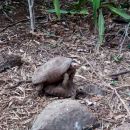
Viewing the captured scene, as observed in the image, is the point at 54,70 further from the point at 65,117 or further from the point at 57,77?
the point at 65,117

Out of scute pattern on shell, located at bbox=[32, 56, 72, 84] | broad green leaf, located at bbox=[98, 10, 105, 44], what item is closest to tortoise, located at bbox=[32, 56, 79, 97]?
scute pattern on shell, located at bbox=[32, 56, 72, 84]

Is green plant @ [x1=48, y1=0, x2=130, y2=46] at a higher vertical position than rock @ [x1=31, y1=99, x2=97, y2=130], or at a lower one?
higher

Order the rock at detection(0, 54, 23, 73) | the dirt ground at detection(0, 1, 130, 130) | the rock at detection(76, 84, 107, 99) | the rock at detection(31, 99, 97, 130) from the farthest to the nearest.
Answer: the rock at detection(0, 54, 23, 73)
the rock at detection(76, 84, 107, 99)
the dirt ground at detection(0, 1, 130, 130)
the rock at detection(31, 99, 97, 130)

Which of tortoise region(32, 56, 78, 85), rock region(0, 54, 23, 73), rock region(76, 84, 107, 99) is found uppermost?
tortoise region(32, 56, 78, 85)

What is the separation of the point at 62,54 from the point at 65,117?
974 mm

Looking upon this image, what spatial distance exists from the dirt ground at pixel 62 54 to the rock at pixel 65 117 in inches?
4.3

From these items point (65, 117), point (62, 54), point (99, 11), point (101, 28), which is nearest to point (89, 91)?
point (65, 117)

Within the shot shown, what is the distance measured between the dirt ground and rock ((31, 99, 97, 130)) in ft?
0.36

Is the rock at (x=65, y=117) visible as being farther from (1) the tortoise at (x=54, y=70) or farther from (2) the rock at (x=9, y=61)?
(2) the rock at (x=9, y=61)

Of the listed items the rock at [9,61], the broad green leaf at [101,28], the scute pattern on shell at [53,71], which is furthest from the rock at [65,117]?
the broad green leaf at [101,28]

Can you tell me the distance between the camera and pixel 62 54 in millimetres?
2949

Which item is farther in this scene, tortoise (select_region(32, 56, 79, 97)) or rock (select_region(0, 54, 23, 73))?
rock (select_region(0, 54, 23, 73))

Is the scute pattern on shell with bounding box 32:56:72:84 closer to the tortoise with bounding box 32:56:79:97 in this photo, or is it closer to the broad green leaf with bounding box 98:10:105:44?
the tortoise with bounding box 32:56:79:97

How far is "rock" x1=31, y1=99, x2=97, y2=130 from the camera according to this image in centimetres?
202
